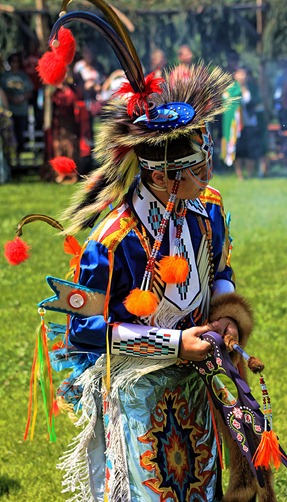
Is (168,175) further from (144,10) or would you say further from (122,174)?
(144,10)

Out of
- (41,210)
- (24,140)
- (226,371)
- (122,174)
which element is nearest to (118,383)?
(226,371)

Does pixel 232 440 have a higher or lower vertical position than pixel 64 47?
lower

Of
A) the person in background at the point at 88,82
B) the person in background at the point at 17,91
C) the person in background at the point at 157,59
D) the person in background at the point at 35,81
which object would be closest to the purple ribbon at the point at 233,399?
the person in background at the point at 88,82

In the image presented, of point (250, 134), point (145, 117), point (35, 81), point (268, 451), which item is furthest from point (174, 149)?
point (35, 81)

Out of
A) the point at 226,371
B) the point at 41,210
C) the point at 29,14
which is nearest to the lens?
the point at 226,371

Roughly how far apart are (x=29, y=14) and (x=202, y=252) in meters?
14.7

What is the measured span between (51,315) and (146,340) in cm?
408

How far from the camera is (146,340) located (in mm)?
3020

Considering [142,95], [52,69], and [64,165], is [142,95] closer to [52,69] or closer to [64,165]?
[52,69]

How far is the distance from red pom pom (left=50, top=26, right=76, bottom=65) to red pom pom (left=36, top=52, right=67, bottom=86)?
0.01m

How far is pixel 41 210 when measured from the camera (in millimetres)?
11859

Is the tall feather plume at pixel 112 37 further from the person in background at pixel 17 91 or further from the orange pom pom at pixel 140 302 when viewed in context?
the person in background at pixel 17 91

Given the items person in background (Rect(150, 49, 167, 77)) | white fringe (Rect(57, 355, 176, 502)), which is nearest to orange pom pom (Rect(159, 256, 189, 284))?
white fringe (Rect(57, 355, 176, 502))

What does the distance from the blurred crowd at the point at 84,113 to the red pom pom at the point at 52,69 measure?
37.7 ft
